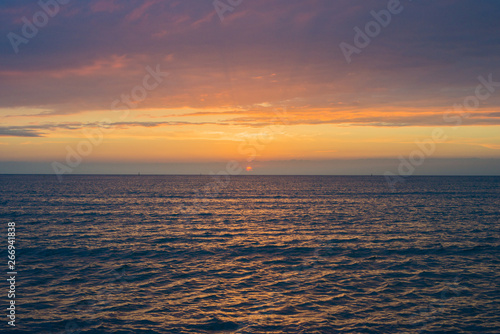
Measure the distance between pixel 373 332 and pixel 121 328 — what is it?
Result: 520 inches

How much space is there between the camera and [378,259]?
106ft

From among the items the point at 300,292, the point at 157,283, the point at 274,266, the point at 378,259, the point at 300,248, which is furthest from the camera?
the point at 300,248

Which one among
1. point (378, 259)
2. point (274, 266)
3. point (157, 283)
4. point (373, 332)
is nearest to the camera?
point (373, 332)

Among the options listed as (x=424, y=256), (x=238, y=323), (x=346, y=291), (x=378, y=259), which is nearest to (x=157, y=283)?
(x=238, y=323)

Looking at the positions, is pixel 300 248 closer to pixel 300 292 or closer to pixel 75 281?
pixel 300 292

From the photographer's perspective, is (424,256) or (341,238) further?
(341,238)

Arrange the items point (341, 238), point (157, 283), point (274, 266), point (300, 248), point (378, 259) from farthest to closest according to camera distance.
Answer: point (341, 238) < point (300, 248) < point (378, 259) < point (274, 266) < point (157, 283)

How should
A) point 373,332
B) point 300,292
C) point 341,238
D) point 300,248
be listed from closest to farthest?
1. point 373,332
2. point 300,292
3. point 300,248
4. point 341,238

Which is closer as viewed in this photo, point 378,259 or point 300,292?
point 300,292

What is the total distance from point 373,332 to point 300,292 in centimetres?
634

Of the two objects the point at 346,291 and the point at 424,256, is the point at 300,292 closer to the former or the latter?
the point at 346,291

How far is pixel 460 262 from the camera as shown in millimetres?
31047

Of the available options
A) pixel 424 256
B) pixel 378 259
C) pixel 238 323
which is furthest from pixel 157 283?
pixel 424 256

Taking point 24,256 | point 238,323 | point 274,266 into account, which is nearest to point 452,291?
point 274,266
